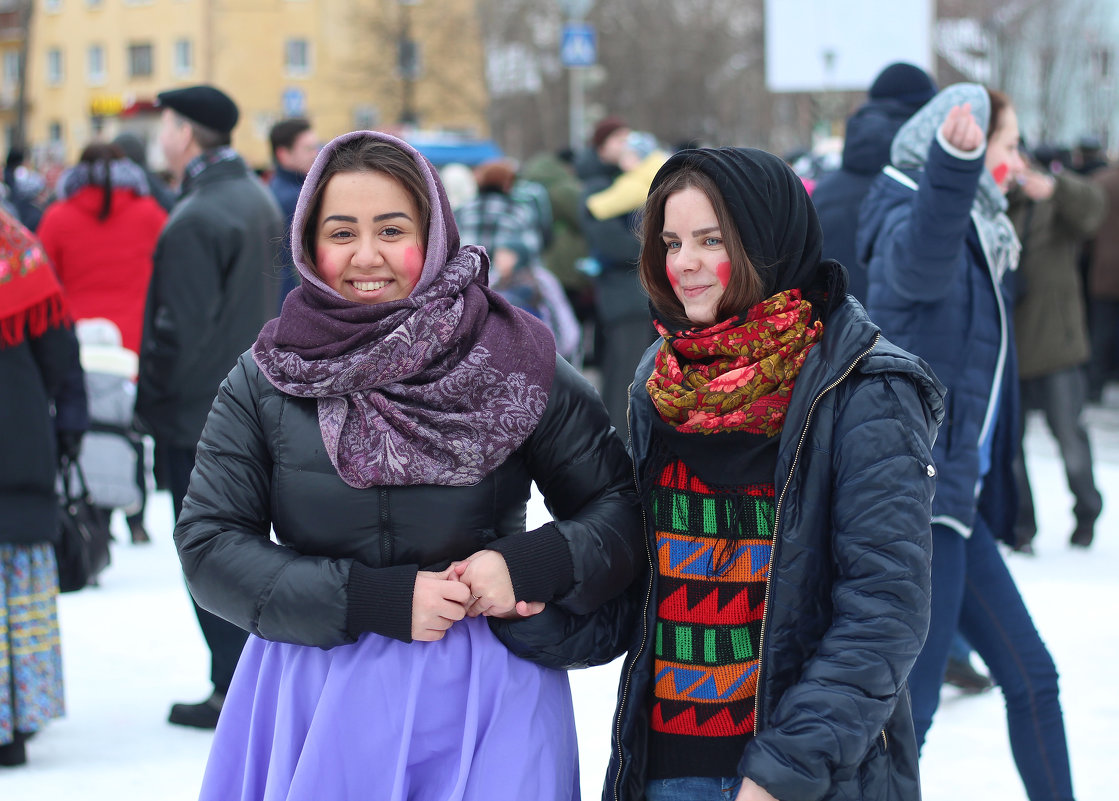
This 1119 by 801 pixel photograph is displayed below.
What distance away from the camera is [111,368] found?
22.8ft

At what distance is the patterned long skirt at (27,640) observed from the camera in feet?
15.2

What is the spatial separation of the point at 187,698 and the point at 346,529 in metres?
3.33

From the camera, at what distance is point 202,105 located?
530 centimetres

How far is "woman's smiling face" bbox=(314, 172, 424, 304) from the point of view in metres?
2.54

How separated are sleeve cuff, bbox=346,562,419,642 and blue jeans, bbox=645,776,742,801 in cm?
53

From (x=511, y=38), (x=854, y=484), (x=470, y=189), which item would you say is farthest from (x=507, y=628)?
(x=511, y=38)

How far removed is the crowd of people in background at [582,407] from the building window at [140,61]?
57.6 metres

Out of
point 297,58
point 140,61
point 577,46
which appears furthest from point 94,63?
point 577,46

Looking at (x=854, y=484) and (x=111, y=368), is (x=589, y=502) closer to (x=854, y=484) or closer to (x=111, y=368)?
(x=854, y=484)

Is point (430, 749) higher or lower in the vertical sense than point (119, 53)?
lower

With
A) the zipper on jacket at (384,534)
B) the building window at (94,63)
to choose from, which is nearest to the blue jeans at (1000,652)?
the zipper on jacket at (384,534)

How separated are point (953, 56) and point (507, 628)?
92.7ft

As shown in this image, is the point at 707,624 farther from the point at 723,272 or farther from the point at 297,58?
the point at 297,58

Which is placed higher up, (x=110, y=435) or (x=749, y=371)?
(x=749, y=371)
